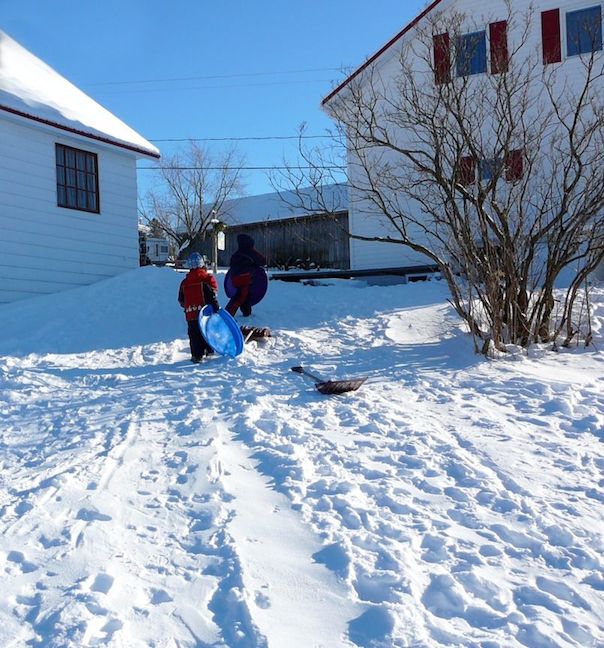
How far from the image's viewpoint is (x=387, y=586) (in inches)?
114

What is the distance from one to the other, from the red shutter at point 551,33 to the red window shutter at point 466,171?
6.83 m

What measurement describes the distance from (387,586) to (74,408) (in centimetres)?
394

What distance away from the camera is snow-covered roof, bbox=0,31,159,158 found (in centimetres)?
1148

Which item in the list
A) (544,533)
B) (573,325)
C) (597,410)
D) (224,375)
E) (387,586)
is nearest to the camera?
(387,586)

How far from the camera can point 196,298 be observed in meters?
Result: 7.96

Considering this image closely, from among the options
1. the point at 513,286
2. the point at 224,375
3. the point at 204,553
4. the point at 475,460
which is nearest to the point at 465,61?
the point at 513,286

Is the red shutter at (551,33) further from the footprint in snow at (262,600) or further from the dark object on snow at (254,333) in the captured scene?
the footprint in snow at (262,600)

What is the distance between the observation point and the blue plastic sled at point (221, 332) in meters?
7.87

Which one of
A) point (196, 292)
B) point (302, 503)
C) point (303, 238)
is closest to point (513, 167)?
point (196, 292)

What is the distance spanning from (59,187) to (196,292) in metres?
5.83

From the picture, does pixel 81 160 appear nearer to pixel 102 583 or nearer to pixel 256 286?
pixel 256 286

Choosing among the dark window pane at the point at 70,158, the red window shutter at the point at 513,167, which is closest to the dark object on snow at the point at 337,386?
the red window shutter at the point at 513,167

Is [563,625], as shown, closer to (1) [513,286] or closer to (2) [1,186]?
(1) [513,286]

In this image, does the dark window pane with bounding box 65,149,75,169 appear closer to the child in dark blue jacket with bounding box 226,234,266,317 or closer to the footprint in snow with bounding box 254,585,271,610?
the child in dark blue jacket with bounding box 226,234,266,317
